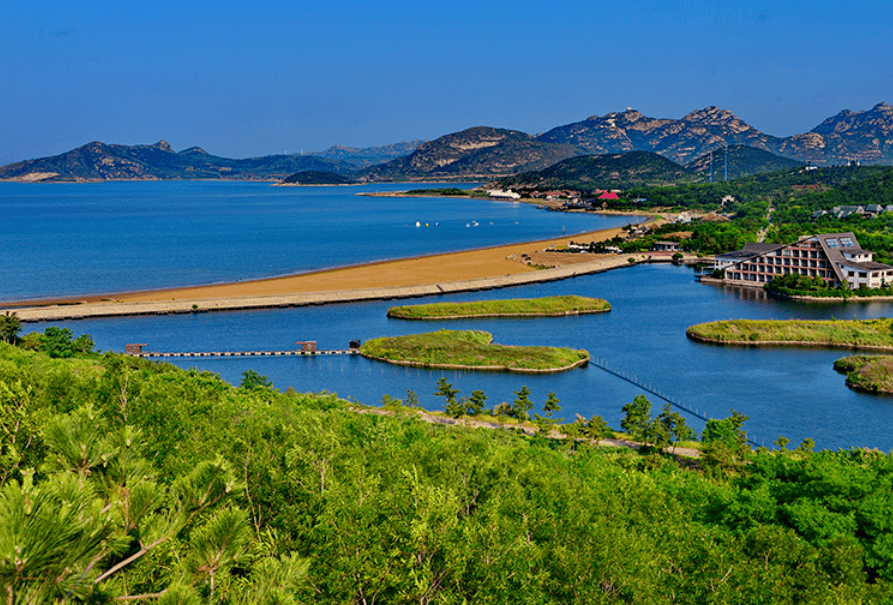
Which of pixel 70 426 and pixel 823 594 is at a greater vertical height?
pixel 70 426

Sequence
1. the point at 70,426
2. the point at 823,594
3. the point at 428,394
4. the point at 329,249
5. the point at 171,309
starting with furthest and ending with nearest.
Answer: the point at 329,249 < the point at 171,309 < the point at 428,394 < the point at 823,594 < the point at 70,426

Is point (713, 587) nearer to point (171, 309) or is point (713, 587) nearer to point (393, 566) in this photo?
point (393, 566)

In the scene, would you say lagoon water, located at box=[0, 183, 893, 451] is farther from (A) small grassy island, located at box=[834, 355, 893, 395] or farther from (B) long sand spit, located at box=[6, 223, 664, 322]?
(B) long sand spit, located at box=[6, 223, 664, 322]

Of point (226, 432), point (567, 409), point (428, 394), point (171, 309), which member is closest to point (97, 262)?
point (171, 309)

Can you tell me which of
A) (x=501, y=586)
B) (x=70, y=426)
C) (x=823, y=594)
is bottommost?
(x=823, y=594)

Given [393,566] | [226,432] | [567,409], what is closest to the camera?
[393,566]

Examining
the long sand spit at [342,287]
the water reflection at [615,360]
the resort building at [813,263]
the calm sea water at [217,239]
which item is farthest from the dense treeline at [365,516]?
the calm sea water at [217,239]

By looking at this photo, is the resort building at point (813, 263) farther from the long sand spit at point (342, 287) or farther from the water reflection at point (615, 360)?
the long sand spit at point (342, 287)
